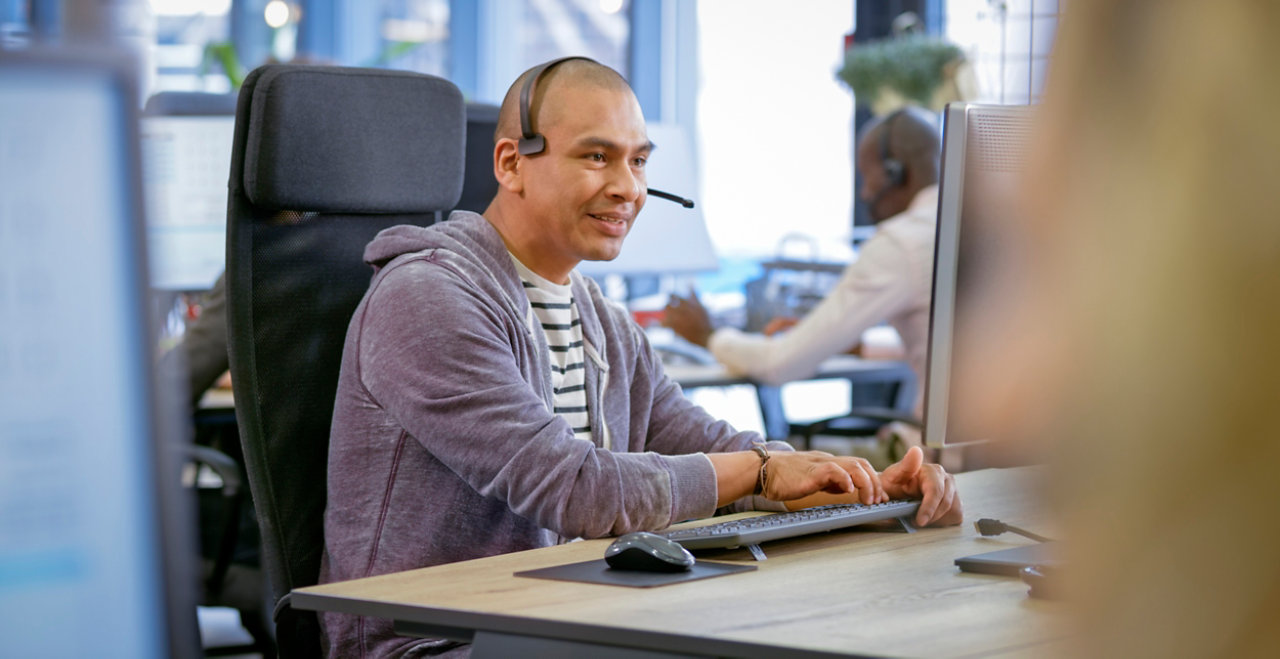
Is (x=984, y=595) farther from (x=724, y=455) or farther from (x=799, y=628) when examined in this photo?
(x=724, y=455)

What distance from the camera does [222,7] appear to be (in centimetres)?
594

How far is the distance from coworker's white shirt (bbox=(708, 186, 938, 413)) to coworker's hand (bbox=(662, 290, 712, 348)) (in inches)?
10.0

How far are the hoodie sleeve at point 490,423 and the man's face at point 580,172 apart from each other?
0.21 m

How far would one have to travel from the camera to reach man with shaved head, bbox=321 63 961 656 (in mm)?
1356

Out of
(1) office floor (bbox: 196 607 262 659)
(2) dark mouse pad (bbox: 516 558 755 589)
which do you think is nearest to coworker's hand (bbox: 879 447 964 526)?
(2) dark mouse pad (bbox: 516 558 755 589)

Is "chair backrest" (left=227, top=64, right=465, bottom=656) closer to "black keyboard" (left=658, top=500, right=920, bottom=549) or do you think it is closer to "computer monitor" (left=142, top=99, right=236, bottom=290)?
"black keyboard" (left=658, top=500, right=920, bottom=549)

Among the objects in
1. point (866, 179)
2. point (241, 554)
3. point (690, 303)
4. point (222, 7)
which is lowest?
point (241, 554)

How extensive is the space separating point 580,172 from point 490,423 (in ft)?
1.43

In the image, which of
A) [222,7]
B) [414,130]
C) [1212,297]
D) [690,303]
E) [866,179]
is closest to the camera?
[1212,297]

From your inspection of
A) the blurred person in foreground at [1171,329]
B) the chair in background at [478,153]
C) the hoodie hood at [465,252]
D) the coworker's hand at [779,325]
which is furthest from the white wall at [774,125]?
the blurred person in foreground at [1171,329]

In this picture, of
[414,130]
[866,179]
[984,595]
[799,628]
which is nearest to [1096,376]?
[799,628]

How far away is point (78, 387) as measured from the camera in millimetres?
276

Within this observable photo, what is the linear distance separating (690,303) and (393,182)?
6.29 ft

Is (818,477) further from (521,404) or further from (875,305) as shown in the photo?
(875,305)
